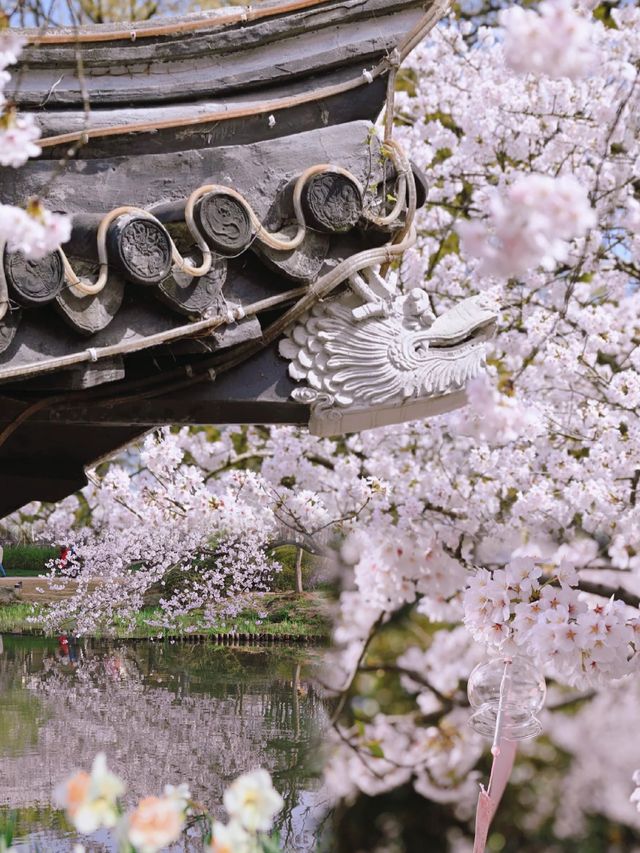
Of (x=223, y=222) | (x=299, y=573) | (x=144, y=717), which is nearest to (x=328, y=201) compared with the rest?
(x=223, y=222)

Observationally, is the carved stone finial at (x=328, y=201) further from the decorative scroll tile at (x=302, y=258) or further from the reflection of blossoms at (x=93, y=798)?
the reflection of blossoms at (x=93, y=798)

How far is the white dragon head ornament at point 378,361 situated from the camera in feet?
7.20

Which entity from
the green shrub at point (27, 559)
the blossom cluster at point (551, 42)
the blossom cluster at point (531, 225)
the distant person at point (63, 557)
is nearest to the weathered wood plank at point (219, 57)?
the blossom cluster at point (551, 42)

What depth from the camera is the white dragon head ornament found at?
86.4 inches

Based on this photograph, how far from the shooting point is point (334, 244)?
7.34 feet

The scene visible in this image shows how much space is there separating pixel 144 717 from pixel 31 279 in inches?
103

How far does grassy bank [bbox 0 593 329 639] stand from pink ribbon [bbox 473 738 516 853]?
179cm

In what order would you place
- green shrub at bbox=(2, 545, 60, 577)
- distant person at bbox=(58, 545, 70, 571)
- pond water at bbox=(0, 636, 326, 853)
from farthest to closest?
1. distant person at bbox=(58, 545, 70, 571)
2. green shrub at bbox=(2, 545, 60, 577)
3. pond water at bbox=(0, 636, 326, 853)

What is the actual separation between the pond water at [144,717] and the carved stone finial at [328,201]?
162cm

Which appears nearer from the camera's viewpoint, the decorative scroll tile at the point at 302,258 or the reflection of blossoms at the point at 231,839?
the reflection of blossoms at the point at 231,839

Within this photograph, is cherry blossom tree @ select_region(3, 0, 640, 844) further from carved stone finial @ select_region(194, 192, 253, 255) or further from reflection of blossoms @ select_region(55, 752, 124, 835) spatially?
reflection of blossoms @ select_region(55, 752, 124, 835)

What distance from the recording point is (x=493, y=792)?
1.80 metres

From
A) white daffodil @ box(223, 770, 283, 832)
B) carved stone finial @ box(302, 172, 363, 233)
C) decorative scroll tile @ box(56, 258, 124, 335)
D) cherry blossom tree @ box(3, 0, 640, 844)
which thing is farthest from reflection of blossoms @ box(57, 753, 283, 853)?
carved stone finial @ box(302, 172, 363, 233)

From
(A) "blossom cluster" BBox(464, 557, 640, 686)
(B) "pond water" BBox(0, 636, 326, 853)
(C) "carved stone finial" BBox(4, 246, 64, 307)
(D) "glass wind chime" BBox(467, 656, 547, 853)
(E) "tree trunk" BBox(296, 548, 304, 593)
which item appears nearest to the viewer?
(C) "carved stone finial" BBox(4, 246, 64, 307)
